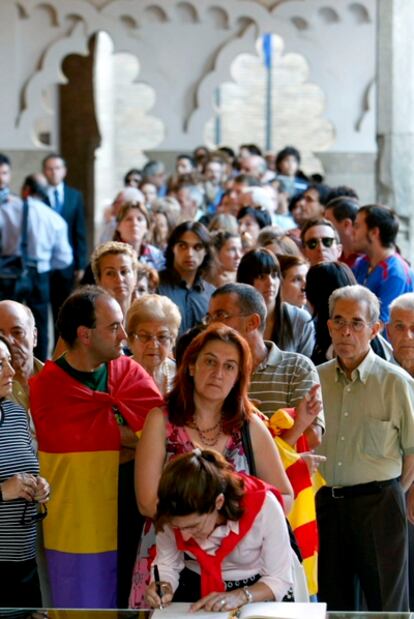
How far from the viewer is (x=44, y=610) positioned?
5.67 metres

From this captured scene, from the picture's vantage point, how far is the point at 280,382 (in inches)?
290

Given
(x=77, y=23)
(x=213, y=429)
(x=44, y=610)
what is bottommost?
(x=44, y=610)

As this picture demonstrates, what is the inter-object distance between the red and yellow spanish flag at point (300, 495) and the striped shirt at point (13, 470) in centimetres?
102

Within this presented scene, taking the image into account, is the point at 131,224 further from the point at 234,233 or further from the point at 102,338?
the point at 102,338

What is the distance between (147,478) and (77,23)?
554 inches

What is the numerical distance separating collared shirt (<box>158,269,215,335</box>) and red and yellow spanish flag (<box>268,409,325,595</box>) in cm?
342

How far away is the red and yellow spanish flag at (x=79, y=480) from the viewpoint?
6.99 meters

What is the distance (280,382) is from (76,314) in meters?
0.95

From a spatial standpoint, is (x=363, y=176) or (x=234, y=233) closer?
(x=234, y=233)

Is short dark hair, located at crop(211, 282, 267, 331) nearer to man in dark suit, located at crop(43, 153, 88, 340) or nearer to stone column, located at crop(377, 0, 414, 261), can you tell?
man in dark suit, located at crop(43, 153, 88, 340)

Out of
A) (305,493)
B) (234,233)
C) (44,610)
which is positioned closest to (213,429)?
(305,493)

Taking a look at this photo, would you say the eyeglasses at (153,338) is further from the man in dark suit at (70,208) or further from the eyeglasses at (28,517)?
the man in dark suit at (70,208)

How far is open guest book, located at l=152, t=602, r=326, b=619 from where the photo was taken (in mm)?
5645

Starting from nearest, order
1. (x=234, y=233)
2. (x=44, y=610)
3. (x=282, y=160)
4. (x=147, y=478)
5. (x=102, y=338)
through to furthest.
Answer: (x=44, y=610) → (x=147, y=478) → (x=102, y=338) → (x=234, y=233) → (x=282, y=160)
